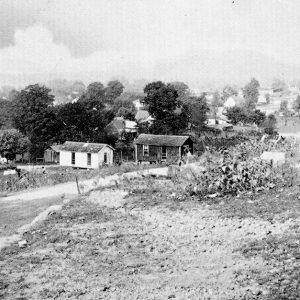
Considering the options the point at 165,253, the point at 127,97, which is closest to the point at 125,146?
the point at 165,253

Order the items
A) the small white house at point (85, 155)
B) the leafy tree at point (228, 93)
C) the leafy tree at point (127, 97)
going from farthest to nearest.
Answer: the leafy tree at point (228, 93) < the leafy tree at point (127, 97) < the small white house at point (85, 155)

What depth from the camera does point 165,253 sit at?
7430 mm

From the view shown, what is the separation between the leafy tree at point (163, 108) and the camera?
5066 cm

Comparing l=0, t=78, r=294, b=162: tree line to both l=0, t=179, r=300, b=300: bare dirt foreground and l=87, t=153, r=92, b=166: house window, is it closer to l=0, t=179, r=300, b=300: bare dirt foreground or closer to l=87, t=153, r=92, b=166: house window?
l=87, t=153, r=92, b=166: house window

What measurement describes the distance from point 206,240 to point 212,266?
129cm

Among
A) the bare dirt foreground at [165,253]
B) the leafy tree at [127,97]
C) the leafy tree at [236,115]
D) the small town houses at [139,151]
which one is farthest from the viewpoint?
the leafy tree at [127,97]

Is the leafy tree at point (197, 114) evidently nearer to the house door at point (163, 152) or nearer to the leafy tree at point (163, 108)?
the leafy tree at point (163, 108)

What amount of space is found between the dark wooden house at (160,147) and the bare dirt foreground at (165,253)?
2763cm

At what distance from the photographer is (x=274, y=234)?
7.59m

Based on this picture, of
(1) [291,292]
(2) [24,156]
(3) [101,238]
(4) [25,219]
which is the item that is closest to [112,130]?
(2) [24,156]

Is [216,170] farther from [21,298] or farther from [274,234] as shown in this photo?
[21,298]

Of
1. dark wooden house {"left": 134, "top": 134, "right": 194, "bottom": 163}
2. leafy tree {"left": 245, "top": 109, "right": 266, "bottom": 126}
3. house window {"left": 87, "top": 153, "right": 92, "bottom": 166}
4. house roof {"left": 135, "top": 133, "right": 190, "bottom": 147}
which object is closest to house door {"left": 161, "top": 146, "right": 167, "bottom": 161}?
dark wooden house {"left": 134, "top": 134, "right": 194, "bottom": 163}

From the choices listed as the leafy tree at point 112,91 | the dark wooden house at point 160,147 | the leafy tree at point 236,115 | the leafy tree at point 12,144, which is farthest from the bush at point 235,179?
the leafy tree at point 112,91

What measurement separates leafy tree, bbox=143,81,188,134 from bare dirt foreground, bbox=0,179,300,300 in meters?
39.9
